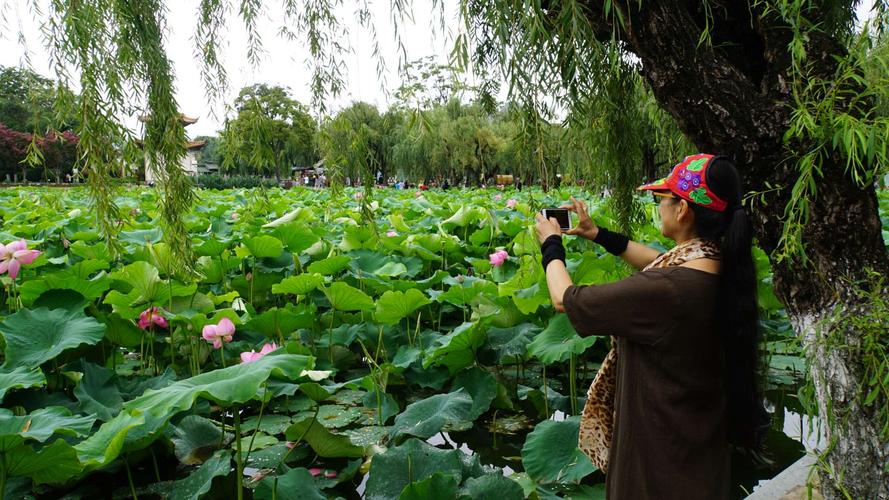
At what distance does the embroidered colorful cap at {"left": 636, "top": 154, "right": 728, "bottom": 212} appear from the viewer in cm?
119

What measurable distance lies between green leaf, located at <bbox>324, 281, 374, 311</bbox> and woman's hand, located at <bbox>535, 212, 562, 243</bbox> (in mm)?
1136

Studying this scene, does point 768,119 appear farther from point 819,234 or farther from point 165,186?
point 165,186

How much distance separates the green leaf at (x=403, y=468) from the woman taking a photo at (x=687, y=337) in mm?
449

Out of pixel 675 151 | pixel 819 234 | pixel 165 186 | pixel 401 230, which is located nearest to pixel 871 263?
pixel 819 234

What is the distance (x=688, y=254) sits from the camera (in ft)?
3.92

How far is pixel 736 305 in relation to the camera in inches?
45.2

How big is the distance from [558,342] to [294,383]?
2.74ft

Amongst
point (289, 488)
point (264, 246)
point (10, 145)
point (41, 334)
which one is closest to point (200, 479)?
point (289, 488)

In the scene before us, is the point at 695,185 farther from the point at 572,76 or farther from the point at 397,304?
the point at 397,304

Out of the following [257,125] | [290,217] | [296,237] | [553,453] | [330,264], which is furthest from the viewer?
[290,217]

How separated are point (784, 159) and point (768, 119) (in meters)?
0.10

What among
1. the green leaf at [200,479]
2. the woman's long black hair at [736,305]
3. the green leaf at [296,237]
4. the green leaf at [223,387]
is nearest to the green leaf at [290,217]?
the green leaf at [296,237]

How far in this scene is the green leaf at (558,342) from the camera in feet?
6.46

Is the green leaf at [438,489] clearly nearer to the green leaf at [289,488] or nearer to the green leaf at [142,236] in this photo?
the green leaf at [289,488]
